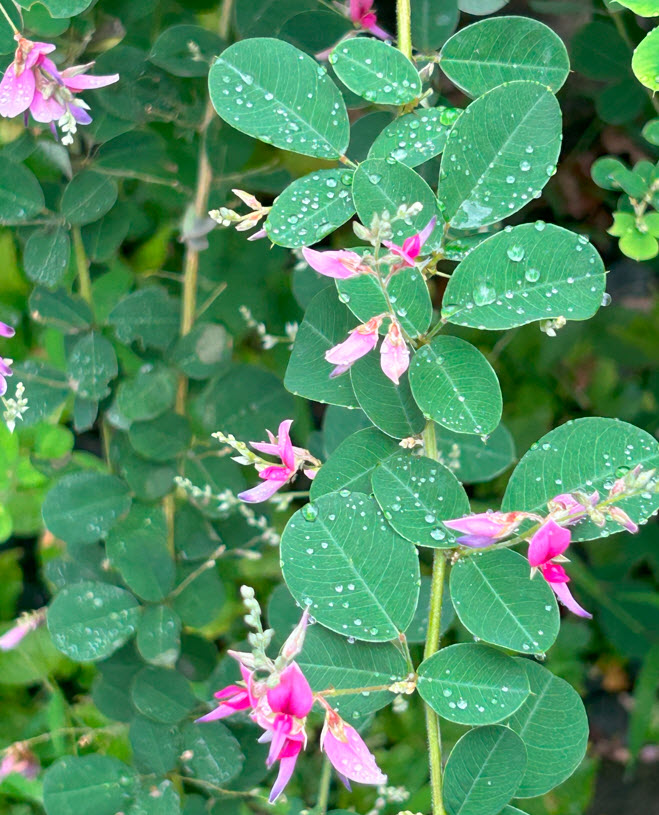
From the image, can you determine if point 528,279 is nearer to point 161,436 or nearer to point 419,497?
point 419,497

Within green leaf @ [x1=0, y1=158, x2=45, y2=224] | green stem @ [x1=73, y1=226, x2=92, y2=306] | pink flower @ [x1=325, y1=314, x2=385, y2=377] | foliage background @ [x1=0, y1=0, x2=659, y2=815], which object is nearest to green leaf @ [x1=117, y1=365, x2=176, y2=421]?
foliage background @ [x1=0, y1=0, x2=659, y2=815]

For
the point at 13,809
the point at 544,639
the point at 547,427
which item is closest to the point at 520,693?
the point at 544,639

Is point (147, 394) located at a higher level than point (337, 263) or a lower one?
lower

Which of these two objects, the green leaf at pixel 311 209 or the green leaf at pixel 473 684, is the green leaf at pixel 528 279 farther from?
the green leaf at pixel 473 684

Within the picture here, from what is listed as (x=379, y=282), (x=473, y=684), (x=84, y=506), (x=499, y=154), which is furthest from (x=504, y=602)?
(x=84, y=506)

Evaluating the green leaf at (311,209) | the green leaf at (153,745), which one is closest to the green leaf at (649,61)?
the green leaf at (311,209)

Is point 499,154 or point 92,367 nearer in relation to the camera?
point 499,154
